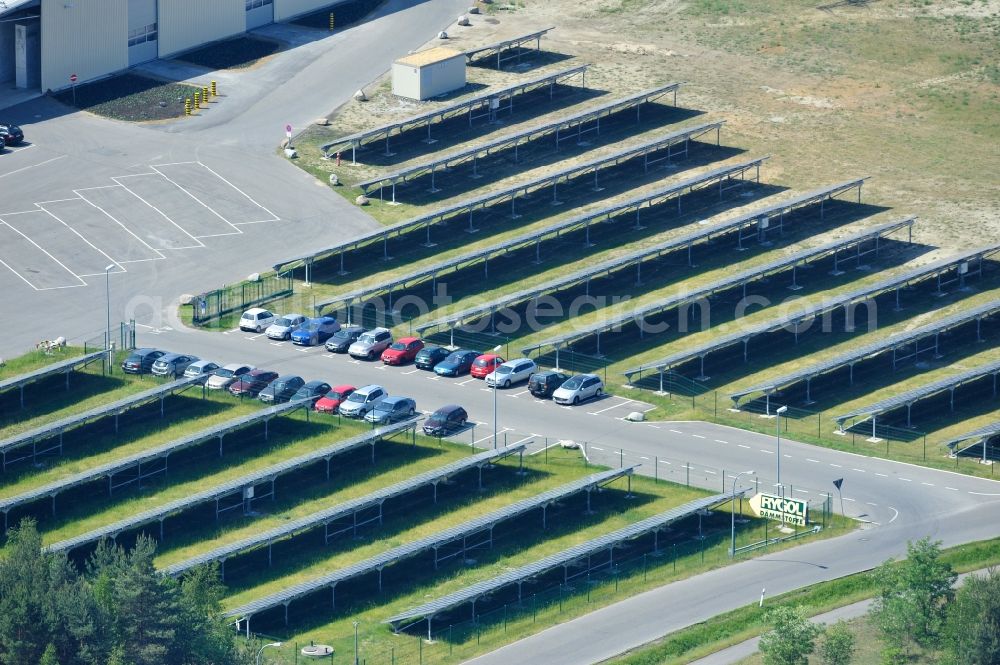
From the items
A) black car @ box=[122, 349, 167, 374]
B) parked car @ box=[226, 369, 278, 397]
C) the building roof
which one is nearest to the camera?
parked car @ box=[226, 369, 278, 397]

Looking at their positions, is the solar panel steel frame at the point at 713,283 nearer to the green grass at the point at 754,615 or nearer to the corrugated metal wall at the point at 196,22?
the green grass at the point at 754,615

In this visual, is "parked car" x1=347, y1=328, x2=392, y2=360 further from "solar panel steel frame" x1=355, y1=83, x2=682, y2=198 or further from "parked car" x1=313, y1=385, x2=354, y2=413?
"solar panel steel frame" x1=355, y1=83, x2=682, y2=198

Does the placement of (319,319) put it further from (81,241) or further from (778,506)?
(778,506)

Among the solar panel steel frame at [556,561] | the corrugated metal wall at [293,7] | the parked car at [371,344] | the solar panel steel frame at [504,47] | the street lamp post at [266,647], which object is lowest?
the street lamp post at [266,647]

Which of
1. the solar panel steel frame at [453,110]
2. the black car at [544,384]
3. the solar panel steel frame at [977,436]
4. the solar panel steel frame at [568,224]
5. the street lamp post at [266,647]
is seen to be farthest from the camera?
the solar panel steel frame at [453,110]

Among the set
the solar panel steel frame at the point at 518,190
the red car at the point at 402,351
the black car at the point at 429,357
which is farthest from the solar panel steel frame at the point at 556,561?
the solar panel steel frame at the point at 518,190

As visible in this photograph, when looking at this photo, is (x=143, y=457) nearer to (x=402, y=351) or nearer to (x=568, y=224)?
(x=402, y=351)

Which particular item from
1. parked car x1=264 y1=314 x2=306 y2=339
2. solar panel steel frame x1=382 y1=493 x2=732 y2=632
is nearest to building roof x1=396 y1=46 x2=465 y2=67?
parked car x1=264 y1=314 x2=306 y2=339

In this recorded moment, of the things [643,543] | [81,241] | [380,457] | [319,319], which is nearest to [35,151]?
[81,241]
